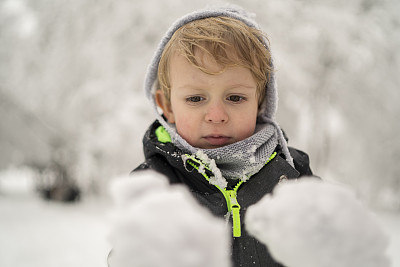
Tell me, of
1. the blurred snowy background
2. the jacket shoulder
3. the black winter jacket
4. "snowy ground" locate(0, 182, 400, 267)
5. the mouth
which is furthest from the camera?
the blurred snowy background

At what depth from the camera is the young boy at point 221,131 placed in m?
1.01

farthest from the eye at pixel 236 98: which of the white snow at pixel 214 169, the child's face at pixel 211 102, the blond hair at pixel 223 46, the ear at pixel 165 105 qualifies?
the ear at pixel 165 105

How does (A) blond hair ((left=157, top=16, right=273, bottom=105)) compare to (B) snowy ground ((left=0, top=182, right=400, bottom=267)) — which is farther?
(B) snowy ground ((left=0, top=182, right=400, bottom=267))

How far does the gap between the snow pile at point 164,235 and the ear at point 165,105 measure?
2.73 ft

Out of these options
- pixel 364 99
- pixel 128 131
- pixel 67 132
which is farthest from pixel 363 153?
pixel 67 132

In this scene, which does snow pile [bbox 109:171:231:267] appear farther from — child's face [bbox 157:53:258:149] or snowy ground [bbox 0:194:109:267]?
snowy ground [bbox 0:194:109:267]

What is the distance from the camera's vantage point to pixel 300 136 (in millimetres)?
5590

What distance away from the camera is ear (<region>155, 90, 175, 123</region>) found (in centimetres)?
133

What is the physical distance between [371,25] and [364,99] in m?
1.47

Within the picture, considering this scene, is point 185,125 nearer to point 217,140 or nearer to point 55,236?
point 217,140

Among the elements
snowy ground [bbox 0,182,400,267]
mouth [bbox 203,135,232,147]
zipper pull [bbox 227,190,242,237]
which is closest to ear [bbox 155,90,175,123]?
mouth [bbox 203,135,232,147]

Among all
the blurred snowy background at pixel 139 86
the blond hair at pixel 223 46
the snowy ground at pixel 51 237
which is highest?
the blond hair at pixel 223 46

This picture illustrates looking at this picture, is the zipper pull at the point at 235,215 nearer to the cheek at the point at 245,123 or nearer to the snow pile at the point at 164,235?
the cheek at the point at 245,123

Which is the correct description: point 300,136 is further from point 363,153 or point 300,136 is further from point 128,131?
point 128,131
